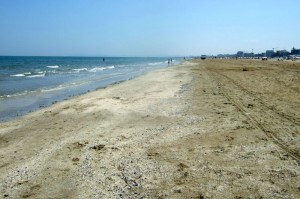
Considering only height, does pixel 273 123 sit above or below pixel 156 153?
above

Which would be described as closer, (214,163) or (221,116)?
(214,163)

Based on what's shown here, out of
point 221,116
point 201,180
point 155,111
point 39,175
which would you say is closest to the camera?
point 201,180

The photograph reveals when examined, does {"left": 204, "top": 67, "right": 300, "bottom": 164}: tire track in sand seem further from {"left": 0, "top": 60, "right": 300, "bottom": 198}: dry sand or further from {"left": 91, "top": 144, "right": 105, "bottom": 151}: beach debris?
{"left": 91, "top": 144, "right": 105, "bottom": 151}: beach debris

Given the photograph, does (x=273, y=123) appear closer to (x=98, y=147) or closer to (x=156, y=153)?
(x=156, y=153)

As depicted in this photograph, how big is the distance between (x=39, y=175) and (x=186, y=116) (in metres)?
6.54

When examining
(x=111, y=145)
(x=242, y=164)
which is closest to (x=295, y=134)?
(x=242, y=164)

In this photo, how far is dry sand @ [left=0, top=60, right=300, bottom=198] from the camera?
6211 mm

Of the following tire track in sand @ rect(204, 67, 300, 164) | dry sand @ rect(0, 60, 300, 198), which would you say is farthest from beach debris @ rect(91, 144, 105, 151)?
tire track in sand @ rect(204, 67, 300, 164)

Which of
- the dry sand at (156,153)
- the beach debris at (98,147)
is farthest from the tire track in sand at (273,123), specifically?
the beach debris at (98,147)

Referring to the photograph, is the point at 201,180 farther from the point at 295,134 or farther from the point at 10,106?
the point at 10,106

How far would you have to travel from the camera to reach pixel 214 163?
287 inches

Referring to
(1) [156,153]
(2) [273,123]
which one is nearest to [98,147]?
(1) [156,153]

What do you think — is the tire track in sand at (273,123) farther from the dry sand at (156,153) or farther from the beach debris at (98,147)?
the beach debris at (98,147)

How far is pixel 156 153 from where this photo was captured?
320 inches
